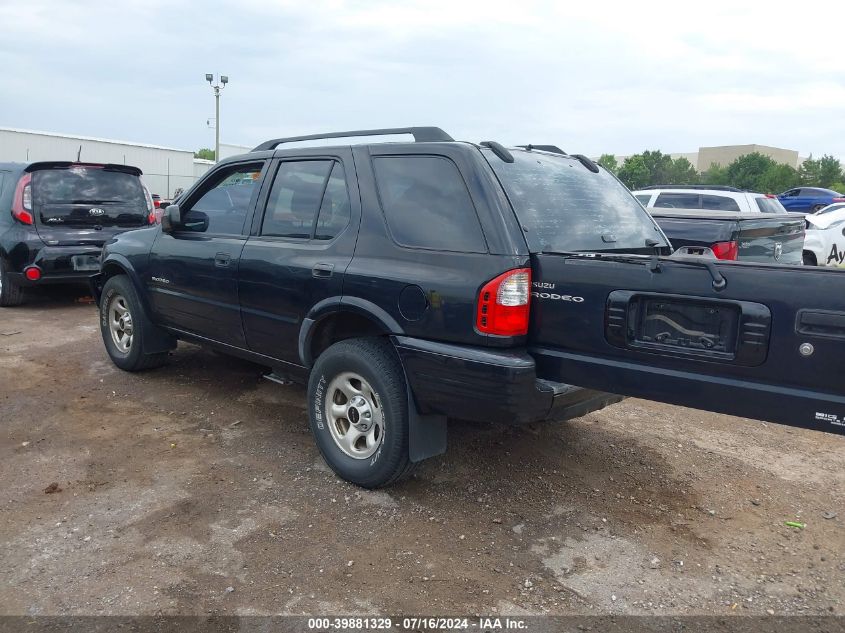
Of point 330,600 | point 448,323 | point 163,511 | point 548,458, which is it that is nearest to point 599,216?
point 448,323

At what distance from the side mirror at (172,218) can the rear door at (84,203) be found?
383 centimetres

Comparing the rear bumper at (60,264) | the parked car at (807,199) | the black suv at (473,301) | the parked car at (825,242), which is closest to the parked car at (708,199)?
the parked car at (825,242)

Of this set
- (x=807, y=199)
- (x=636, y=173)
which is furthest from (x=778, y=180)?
(x=807, y=199)

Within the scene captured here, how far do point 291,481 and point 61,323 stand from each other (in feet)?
17.1

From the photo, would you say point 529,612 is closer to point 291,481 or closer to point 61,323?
point 291,481

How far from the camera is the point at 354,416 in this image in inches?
155

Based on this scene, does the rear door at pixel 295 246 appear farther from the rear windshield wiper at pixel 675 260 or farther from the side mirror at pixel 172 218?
the rear windshield wiper at pixel 675 260

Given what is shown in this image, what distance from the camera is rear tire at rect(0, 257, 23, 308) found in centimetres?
843

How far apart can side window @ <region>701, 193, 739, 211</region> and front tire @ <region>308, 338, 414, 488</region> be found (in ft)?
33.1

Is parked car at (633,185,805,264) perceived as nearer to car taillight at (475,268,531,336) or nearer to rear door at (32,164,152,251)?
car taillight at (475,268,531,336)

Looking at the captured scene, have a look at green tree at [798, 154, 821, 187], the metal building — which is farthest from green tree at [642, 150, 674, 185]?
the metal building

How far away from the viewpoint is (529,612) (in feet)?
9.35

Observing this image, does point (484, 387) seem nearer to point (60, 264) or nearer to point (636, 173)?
point (60, 264)

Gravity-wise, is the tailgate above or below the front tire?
above
